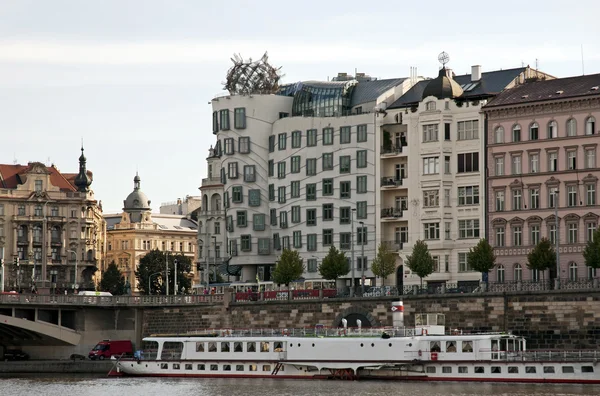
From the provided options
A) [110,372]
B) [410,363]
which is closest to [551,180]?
[410,363]

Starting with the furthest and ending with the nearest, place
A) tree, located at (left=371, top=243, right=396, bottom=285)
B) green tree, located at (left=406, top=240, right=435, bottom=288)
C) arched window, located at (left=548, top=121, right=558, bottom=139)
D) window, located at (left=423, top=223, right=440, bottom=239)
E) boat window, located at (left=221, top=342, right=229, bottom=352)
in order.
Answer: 1. window, located at (left=423, top=223, right=440, bottom=239)
2. tree, located at (left=371, top=243, right=396, bottom=285)
3. green tree, located at (left=406, top=240, right=435, bottom=288)
4. arched window, located at (left=548, top=121, right=558, bottom=139)
5. boat window, located at (left=221, top=342, right=229, bottom=352)

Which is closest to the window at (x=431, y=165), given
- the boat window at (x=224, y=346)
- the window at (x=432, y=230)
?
the window at (x=432, y=230)

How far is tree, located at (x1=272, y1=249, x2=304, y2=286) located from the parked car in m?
22.5

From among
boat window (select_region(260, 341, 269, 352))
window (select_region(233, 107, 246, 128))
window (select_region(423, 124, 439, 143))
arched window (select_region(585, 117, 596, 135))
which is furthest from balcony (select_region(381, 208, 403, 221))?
boat window (select_region(260, 341, 269, 352))

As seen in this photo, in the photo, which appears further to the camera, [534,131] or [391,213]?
[391,213]

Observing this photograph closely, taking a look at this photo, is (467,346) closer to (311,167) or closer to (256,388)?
(256,388)

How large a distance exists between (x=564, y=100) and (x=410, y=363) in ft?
98.7

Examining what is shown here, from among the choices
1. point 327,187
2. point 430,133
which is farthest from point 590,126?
point 327,187

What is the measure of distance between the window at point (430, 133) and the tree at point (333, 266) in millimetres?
12166

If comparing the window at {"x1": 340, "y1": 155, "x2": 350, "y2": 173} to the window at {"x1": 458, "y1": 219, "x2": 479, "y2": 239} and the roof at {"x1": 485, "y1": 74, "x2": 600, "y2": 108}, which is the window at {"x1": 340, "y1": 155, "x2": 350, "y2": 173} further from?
the roof at {"x1": 485, "y1": 74, "x2": 600, "y2": 108}

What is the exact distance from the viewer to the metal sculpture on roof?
15300 centimetres

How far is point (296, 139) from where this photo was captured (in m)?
146

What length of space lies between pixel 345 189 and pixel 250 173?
11361 mm

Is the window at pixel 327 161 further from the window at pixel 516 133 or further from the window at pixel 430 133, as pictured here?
the window at pixel 516 133
